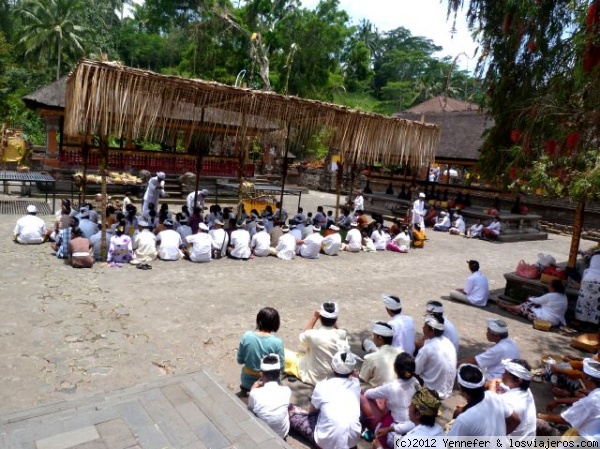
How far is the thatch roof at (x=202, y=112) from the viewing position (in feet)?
25.3

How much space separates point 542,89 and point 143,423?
223 inches

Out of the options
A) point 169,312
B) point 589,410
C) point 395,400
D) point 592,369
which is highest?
point 592,369

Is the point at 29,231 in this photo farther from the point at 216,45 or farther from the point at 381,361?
the point at 216,45

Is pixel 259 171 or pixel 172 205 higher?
pixel 259 171

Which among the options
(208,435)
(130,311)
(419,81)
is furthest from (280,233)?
(419,81)

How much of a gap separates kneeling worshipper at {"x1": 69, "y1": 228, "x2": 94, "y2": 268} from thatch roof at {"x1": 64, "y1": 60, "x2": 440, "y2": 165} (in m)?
1.94

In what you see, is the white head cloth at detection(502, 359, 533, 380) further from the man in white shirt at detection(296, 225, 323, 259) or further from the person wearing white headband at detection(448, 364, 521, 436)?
the man in white shirt at detection(296, 225, 323, 259)

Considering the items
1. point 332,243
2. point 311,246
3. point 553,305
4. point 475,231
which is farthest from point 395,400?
point 475,231

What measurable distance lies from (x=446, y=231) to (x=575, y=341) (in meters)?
10.7

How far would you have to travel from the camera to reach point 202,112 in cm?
1033

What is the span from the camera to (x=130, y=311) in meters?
6.35

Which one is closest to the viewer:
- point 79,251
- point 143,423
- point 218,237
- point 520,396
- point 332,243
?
point 143,423

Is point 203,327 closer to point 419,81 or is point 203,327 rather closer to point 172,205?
point 172,205

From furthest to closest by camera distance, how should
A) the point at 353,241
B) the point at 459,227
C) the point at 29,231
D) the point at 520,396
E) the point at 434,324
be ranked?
the point at 459,227 → the point at 353,241 → the point at 29,231 → the point at 434,324 → the point at 520,396
